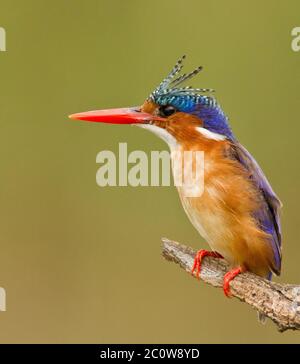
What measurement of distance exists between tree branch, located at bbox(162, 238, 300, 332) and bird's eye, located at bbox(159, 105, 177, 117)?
1.44 ft

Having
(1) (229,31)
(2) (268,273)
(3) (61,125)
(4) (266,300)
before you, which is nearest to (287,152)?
(1) (229,31)

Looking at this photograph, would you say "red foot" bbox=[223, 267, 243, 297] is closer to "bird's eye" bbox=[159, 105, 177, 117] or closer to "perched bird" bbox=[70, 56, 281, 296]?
"perched bird" bbox=[70, 56, 281, 296]

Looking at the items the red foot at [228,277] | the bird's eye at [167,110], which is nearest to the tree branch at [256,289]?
the red foot at [228,277]

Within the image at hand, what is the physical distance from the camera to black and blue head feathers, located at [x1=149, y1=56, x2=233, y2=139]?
9.37 feet

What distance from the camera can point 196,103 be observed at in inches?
113

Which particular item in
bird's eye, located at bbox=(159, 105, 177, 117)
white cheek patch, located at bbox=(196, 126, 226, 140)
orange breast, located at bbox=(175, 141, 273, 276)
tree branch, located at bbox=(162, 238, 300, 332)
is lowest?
tree branch, located at bbox=(162, 238, 300, 332)

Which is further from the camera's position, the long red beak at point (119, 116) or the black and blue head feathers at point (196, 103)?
the long red beak at point (119, 116)

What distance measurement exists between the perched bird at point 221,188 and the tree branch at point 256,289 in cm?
4

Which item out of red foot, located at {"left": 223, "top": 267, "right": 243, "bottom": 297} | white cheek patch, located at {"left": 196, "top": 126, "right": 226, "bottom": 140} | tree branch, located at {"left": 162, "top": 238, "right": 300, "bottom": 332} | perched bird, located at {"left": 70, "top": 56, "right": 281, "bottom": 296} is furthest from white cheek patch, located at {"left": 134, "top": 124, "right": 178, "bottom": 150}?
red foot, located at {"left": 223, "top": 267, "right": 243, "bottom": 297}

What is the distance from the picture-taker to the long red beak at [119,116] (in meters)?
2.96

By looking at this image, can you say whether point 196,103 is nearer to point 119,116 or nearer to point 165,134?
point 165,134

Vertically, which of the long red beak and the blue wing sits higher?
the long red beak

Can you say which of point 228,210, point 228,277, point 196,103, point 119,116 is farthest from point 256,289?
point 119,116

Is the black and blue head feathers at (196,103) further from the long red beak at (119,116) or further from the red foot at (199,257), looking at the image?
the red foot at (199,257)
